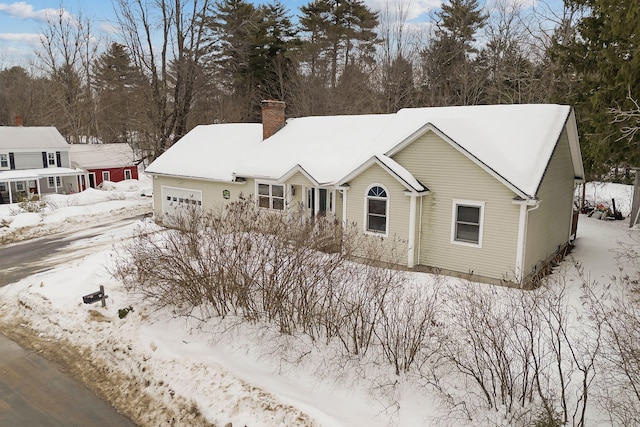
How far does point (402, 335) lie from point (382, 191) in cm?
708

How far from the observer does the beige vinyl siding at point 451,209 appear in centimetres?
1252

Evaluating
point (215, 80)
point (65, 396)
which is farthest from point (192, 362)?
point (215, 80)

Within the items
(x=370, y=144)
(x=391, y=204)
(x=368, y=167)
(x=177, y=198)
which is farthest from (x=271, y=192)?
(x=177, y=198)

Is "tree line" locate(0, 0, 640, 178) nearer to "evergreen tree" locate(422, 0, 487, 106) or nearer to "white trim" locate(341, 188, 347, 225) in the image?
"evergreen tree" locate(422, 0, 487, 106)

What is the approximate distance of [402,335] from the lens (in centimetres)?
A: 784

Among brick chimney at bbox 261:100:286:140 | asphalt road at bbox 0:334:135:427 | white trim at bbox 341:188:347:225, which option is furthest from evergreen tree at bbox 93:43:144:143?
asphalt road at bbox 0:334:135:427

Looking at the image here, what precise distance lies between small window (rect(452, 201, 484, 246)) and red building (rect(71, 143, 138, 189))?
33.8m

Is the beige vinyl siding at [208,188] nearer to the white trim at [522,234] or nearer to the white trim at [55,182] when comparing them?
the white trim at [522,234]

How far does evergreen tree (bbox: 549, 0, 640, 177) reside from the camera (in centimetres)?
1172

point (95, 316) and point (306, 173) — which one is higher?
point (306, 173)

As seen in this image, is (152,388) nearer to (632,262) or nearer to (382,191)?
(382,191)

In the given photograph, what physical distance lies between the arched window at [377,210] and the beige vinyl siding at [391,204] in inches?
5.9

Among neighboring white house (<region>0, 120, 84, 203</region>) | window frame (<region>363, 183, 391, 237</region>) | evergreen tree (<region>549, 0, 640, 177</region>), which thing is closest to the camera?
evergreen tree (<region>549, 0, 640, 177</region>)

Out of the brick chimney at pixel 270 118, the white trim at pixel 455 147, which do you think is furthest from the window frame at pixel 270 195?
the white trim at pixel 455 147
